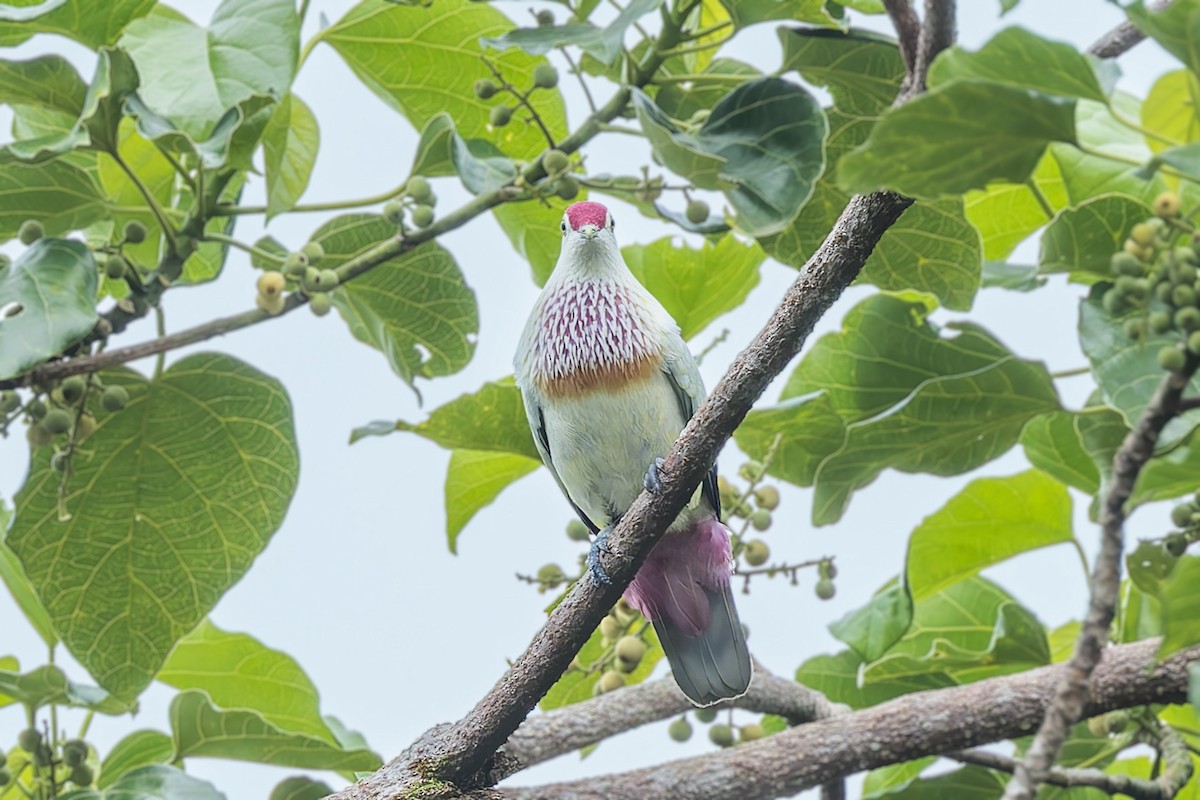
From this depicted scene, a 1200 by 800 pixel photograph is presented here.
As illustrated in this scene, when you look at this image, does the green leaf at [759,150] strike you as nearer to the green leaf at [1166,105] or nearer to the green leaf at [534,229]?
the green leaf at [1166,105]

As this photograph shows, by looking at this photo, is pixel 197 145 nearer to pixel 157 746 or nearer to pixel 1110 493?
pixel 157 746

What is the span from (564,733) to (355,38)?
144 cm

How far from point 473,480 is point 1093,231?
1377mm

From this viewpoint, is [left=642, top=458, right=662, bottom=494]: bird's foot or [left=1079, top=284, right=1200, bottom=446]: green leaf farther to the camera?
[left=1079, top=284, right=1200, bottom=446]: green leaf

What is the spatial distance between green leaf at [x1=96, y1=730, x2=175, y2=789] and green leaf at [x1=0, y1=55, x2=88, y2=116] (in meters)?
1.34

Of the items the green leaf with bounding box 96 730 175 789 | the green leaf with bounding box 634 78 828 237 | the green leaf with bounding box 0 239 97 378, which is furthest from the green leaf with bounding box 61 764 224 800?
the green leaf with bounding box 634 78 828 237

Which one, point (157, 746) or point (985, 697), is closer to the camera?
point (985, 697)

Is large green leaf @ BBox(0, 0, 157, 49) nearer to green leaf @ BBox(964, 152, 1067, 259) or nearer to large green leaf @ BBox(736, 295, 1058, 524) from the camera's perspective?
large green leaf @ BBox(736, 295, 1058, 524)

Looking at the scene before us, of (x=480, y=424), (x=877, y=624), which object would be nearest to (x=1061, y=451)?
(x=877, y=624)

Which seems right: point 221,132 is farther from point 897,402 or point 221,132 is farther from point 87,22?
point 897,402

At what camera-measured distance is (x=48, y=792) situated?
98.8 inches

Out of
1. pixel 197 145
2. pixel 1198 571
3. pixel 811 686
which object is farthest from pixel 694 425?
pixel 811 686

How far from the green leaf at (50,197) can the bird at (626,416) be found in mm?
914

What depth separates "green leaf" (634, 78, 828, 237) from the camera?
2.07 m
